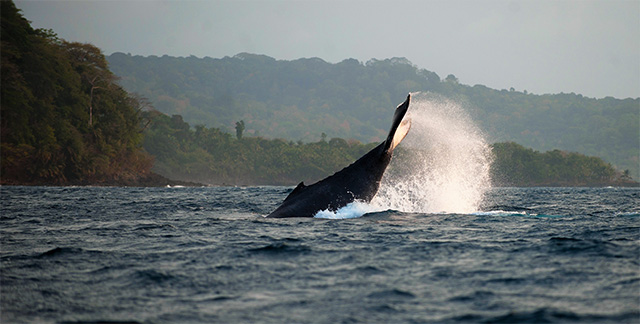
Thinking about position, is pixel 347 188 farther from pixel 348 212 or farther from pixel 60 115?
pixel 60 115

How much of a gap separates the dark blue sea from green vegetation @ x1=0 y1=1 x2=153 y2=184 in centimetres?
5673

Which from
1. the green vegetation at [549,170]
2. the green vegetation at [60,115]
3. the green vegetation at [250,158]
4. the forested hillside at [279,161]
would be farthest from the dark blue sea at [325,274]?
the green vegetation at [549,170]

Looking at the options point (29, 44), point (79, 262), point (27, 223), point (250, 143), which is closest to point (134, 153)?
point (29, 44)

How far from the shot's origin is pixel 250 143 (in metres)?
174

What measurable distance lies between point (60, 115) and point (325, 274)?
70.6m

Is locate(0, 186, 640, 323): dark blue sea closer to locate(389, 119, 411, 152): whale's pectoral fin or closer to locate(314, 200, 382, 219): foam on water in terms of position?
locate(314, 200, 382, 219): foam on water

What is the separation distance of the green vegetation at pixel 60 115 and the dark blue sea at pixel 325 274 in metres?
56.7

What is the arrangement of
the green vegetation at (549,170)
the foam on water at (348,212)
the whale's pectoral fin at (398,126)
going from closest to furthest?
1. the whale's pectoral fin at (398,126)
2. the foam on water at (348,212)
3. the green vegetation at (549,170)

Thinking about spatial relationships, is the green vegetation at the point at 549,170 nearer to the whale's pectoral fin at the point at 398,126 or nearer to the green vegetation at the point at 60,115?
the green vegetation at the point at 60,115

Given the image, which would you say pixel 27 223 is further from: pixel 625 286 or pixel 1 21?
pixel 1 21

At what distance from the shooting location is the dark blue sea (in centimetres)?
542

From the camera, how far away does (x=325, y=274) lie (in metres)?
7.19

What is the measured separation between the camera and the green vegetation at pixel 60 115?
201 ft

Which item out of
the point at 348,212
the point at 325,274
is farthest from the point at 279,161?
the point at 325,274
